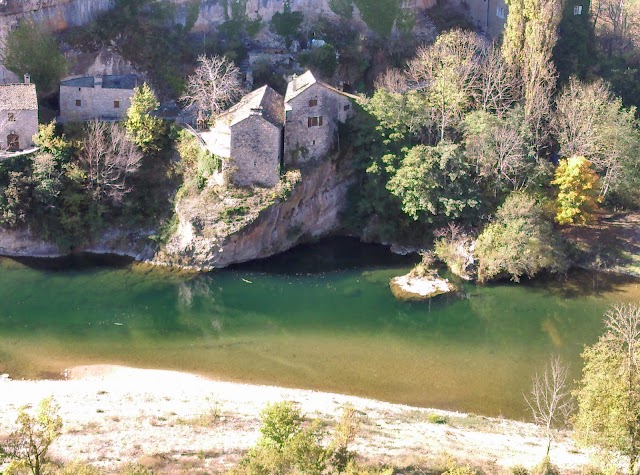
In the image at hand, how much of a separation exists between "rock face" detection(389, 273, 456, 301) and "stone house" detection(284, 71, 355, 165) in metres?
9.31

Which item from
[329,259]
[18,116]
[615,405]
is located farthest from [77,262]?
[615,405]

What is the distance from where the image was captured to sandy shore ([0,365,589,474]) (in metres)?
28.8

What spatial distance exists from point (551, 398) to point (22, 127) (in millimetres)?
33289

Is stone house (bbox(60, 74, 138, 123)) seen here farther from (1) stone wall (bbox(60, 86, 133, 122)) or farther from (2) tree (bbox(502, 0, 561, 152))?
(2) tree (bbox(502, 0, 561, 152))

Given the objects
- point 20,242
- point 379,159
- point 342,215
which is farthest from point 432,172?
point 20,242

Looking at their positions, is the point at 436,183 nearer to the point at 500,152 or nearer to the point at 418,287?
the point at 500,152

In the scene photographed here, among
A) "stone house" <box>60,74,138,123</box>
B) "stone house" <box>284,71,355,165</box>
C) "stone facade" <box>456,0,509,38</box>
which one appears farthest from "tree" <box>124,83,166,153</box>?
"stone facade" <box>456,0,509,38</box>

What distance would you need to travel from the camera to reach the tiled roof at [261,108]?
4678 cm

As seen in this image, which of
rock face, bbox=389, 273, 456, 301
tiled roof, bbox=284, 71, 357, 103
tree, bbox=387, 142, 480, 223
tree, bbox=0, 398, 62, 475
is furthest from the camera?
tiled roof, bbox=284, 71, 357, 103

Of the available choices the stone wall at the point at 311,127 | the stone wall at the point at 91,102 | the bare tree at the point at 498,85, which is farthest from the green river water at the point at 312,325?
the bare tree at the point at 498,85

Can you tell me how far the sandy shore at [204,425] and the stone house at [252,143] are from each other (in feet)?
47.2

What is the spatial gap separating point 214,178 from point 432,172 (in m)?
12.7

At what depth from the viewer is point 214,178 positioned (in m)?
48.1

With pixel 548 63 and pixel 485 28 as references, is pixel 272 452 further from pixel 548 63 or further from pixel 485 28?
pixel 485 28
